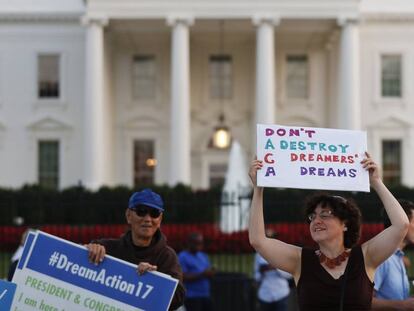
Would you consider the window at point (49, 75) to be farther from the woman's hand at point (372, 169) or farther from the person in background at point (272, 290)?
the woman's hand at point (372, 169)

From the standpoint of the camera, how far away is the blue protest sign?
14.0 feet

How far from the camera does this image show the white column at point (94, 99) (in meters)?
28.7

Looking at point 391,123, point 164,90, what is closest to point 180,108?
point 164,90

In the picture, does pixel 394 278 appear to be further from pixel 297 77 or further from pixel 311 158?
pixel 297 77

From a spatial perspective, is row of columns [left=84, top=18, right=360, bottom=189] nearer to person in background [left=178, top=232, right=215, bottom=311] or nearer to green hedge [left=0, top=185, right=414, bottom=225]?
green hedge [left=0, top=185, right=414, bottom=225]

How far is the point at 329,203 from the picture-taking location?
416cm

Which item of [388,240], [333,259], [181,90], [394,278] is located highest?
[181,90]

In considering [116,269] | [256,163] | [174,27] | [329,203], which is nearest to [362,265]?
[329,203]

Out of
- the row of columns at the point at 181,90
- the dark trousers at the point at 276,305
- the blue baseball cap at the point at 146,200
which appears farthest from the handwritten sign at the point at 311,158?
the row of columns at the point at 181,90

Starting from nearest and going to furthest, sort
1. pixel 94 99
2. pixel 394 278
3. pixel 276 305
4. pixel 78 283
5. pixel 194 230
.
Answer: pixel 78 283, pixel 394 278, pixel 276 305, pixel 194 230, pixel 94 99

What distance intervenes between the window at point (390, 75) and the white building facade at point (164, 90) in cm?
4

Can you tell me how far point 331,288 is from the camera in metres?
3.96

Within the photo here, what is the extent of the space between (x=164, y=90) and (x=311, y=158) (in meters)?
28.7

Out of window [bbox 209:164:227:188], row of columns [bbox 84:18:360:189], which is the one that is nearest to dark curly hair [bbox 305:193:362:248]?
row of columns [bbox 84:18:360:189]
